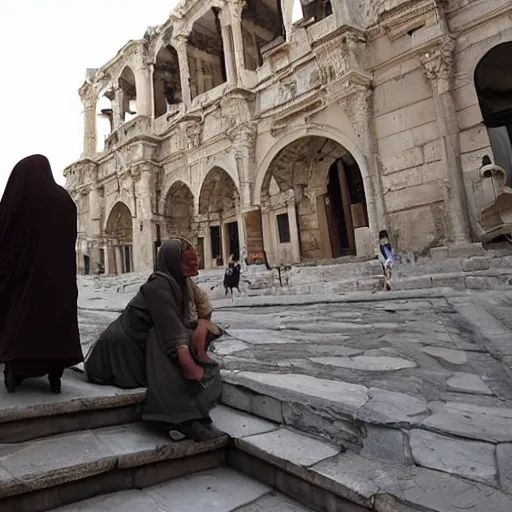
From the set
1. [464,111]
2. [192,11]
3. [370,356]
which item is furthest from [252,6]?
[370,356]

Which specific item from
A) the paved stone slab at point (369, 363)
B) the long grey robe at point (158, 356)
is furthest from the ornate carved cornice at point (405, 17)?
the long grey robe at point (158, 356)

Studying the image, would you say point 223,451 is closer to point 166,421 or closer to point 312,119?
point 166,421

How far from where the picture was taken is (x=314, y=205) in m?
13.4

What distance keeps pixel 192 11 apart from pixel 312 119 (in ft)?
27.3

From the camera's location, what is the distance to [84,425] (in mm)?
1912

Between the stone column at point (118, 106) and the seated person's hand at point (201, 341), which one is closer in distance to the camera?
the seated person's hand at point (201, 341)

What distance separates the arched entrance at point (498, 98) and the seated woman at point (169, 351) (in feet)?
32.2

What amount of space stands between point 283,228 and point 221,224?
3.83 metres

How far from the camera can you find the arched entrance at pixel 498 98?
9.37 metres

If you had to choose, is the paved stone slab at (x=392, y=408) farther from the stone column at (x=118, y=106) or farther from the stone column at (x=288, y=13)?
the stone column at (x=118, y=106)

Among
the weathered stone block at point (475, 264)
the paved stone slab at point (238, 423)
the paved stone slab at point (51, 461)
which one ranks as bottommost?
the paved stone slab at point (238, 423)

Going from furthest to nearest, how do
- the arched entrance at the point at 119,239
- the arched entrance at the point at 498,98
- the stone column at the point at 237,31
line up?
the arched entrance at the point at 119,239 → the stone column at the point at 237,31 → the arched entrance at the point at 498,98

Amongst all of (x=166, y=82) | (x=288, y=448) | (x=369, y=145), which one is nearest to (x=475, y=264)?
(x=369, y=145)

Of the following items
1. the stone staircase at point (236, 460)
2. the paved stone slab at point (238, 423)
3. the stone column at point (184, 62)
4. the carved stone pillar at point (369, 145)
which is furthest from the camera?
the stone column at point (184, 62)
